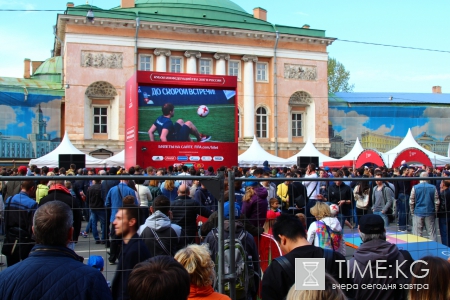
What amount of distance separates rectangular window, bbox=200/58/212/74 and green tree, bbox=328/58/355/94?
94.9 feet

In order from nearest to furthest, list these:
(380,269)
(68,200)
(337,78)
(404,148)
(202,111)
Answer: (380,269), (68,200), (202,111), (404,148), (337,78)

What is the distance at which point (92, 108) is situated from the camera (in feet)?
104

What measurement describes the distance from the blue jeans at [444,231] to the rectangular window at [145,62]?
27653 mm

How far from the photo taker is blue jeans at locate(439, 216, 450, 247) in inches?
240

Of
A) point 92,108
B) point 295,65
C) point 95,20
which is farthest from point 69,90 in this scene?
point 295,65

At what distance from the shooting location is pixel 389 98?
1585 inches

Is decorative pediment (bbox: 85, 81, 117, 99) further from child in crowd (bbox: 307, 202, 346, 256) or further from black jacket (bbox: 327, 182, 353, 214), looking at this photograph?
child in crowd (bbox: 307, 202, 346, 256)

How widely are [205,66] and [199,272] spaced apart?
31.7 meters

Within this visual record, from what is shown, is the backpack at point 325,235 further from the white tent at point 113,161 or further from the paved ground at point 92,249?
the white tent at point 113,161

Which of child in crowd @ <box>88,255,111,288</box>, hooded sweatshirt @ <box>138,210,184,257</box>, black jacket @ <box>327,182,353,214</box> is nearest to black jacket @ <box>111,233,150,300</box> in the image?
child in crowd @ <box>88,255,111,288</box>

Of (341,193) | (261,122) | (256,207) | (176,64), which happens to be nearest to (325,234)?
(341,193)

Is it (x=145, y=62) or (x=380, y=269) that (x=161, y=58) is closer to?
(x=145, y=62)

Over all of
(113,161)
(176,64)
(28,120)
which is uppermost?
(176,64)

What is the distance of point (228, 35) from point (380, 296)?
31.7 meters
